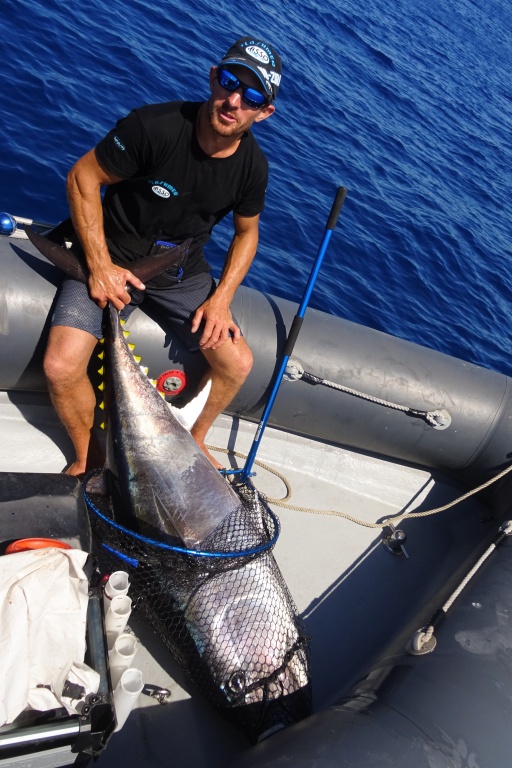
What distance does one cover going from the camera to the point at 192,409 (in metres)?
3.64

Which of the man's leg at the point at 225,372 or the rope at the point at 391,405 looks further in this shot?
the rope at the point at 391,405

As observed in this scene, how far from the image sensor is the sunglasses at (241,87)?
324 cm

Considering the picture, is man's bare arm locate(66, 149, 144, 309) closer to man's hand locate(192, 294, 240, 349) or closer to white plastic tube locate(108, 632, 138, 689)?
man's hand locate(192, 294, 240, 349)

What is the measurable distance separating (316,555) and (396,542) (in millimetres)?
542

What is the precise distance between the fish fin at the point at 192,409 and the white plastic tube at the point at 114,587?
2.77ft

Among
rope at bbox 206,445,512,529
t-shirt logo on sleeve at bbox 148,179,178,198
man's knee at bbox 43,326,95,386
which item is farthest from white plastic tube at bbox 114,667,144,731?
t-shirt logo on sleeve at bbox 148,179,178,198

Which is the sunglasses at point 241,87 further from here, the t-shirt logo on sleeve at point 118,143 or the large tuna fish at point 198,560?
the large tuna fish at point 198,560

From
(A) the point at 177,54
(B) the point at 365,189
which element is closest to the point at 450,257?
(B) the point at 365,189

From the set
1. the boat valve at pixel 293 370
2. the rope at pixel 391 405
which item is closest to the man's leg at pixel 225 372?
the boat valve at pixel 293 370

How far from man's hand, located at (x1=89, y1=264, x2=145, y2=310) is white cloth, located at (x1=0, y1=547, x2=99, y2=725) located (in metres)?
1.35

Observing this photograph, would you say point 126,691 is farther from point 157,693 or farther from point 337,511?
point 337,511

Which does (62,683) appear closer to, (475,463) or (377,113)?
(475,463)

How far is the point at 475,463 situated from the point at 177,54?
9389mm

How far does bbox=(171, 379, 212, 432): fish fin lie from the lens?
3.42m
